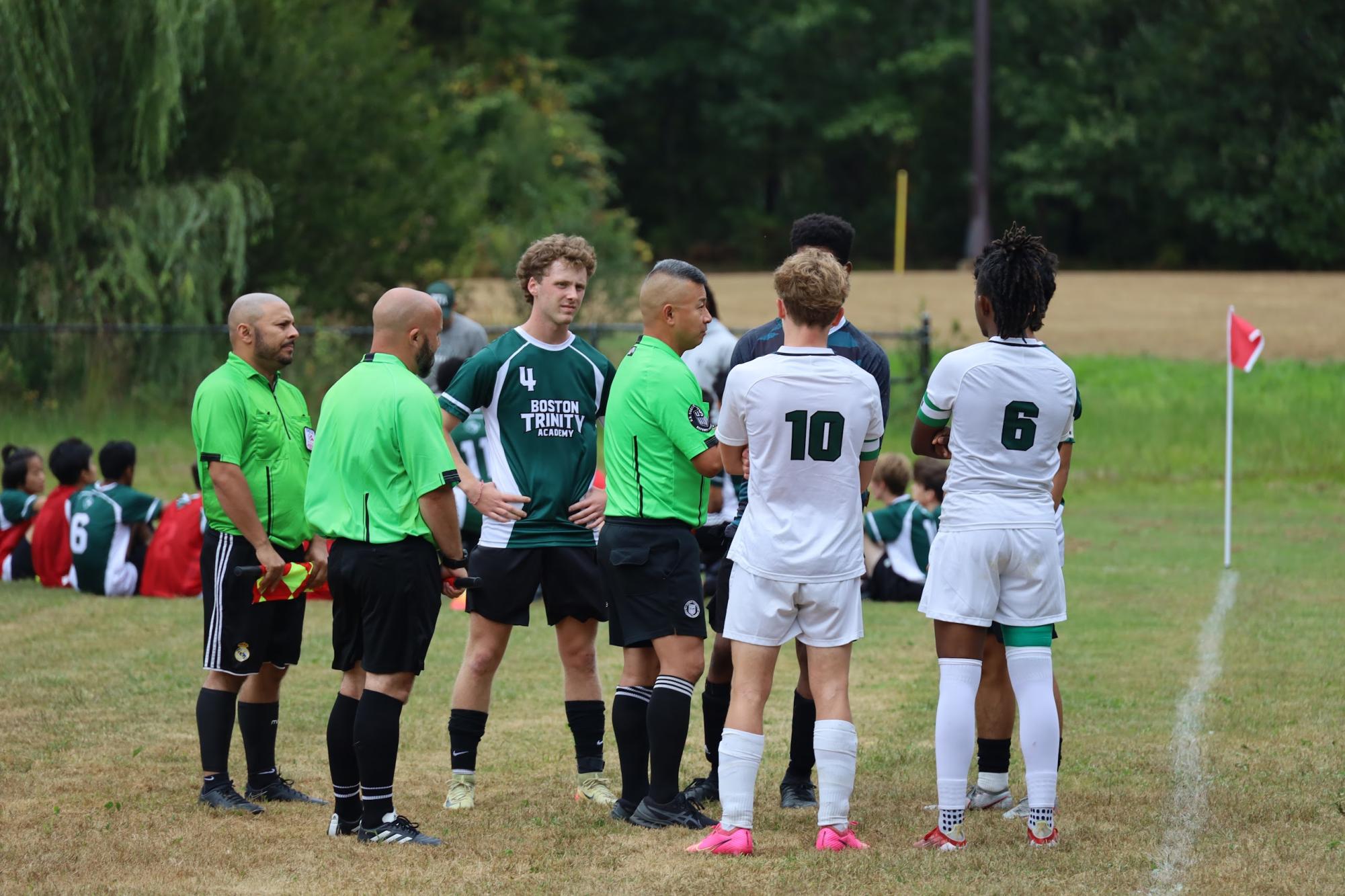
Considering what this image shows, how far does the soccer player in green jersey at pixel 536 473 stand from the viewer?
6004 millimetres

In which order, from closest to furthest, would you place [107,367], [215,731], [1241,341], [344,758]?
[344,758], [215,731], [1241,341], [107,367]

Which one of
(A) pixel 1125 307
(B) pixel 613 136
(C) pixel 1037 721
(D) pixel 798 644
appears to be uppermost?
(B) pixel 613 136

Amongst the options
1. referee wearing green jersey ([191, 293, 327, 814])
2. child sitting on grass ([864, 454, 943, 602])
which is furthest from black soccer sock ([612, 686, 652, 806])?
child sitting on grass ([864, 454, 943, 602])

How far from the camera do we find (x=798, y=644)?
596cm

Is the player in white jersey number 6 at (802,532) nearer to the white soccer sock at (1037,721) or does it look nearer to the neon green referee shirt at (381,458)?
the white soccer sock at (1037,721)

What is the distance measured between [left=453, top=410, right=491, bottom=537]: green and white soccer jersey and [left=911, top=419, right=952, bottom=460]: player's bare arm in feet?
19.2

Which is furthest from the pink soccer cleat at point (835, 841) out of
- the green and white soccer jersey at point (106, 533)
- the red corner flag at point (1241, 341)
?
the red corner flag at point (1241, 341)

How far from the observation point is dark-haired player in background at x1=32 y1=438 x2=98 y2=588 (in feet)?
37.8

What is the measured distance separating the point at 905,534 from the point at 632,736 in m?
5.70

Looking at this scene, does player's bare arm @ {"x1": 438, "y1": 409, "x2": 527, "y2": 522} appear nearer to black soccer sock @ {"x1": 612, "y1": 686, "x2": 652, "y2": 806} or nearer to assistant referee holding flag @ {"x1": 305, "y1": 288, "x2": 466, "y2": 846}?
assistant referee holding flag @ {"x1": 305, "y1": 288, "x2": 466, "y2": 846}

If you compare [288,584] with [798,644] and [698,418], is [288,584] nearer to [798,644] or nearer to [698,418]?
[698,418]

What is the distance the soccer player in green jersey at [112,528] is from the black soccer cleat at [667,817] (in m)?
6.82

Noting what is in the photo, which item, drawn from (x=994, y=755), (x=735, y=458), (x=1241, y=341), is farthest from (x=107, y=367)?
(x=994, y=755)

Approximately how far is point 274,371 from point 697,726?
2.84 m
